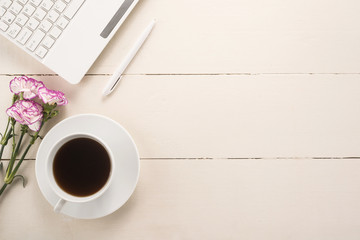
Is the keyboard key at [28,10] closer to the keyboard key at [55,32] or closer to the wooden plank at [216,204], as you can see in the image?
the keyboard key at [55,32]

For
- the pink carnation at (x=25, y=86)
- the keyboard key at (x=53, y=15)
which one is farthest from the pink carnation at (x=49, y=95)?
the keyboard key at (x=53, y=15)

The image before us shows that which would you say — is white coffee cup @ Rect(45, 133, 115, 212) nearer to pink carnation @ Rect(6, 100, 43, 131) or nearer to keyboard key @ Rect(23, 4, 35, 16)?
pink carnation @ Rect(6, 100, 43, 131)

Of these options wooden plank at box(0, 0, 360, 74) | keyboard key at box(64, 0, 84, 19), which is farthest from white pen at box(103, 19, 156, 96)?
keyboard key at box(64, 0, 84, 19)

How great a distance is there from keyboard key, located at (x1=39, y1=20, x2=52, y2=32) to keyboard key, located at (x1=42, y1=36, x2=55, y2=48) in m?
0.01

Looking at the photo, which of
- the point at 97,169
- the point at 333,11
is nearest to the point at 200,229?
the point at 97,169

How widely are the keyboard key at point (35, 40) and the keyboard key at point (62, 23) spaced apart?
0.03 metres

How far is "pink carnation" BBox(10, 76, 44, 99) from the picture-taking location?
2.19ft

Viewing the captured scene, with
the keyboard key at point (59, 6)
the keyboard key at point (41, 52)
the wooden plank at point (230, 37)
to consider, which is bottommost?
the keyboard key at point (41, 52)

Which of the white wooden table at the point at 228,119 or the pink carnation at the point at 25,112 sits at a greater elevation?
the white wooden table at the point at 228,119

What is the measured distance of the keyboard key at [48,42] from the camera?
0.67 meters

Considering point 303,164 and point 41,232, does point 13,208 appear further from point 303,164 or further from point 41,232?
point 303,164

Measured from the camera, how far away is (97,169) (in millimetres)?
682

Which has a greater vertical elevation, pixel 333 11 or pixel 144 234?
pixel 333 11

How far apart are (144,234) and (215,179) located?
0.17 meters
